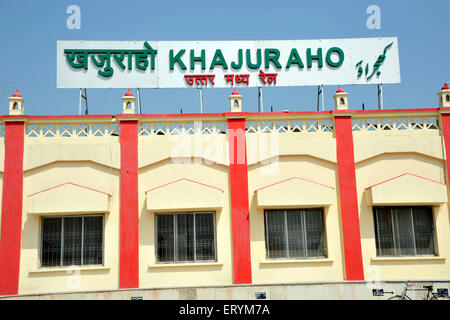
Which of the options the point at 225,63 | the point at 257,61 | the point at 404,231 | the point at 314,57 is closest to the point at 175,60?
the point at 225,63

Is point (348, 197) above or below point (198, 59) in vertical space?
below

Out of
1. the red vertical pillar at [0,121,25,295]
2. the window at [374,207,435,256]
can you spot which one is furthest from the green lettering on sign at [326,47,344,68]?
the red vertical pillar at [0,121,25,295]

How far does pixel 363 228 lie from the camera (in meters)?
13.3

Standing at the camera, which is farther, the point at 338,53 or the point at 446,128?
the point at 338,53

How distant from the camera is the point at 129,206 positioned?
1302 centimetres

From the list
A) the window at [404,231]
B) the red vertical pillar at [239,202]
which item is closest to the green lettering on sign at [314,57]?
the red vertical pillar at [239,202]

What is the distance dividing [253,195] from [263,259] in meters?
1.75

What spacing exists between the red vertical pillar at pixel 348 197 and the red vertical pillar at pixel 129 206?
18.4ft

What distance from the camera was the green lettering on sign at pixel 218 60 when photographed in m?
15.3

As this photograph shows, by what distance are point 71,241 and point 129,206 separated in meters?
1.86

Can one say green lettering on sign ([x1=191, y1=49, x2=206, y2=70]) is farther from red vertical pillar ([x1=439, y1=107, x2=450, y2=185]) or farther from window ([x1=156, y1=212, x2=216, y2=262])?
red vertical pillar ([x1=439, y1=107, x2=450, y2=185])

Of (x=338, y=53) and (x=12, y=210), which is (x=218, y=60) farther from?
(x=12, y=210)
